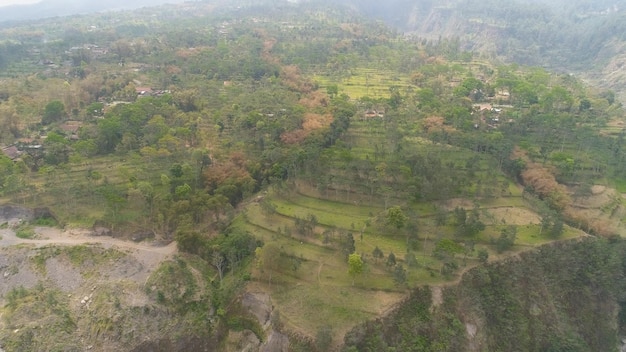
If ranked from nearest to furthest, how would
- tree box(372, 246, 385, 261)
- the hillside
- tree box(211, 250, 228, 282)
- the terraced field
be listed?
the terraced field → tree box(372, 246, 385, 261) → tree box(211, 250, 228, 282) → the hillside

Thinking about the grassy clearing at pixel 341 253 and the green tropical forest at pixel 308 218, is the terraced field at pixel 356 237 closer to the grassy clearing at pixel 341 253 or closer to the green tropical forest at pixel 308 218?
the grassy clearing at pixel 341 253

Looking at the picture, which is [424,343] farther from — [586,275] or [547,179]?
[547,179]

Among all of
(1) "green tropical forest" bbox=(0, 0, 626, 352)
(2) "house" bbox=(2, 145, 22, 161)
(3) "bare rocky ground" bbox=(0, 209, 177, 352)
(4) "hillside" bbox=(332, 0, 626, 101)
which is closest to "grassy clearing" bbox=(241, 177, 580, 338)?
(1) "green tropical forest" bbox=(0, 0, 626, 352)

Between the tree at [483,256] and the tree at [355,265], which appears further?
the tree at [483,256]

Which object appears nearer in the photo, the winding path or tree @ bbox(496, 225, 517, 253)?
tree @ bbox(496, 225, 517, 253)

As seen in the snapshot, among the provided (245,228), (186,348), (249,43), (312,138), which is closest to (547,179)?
(312,138)

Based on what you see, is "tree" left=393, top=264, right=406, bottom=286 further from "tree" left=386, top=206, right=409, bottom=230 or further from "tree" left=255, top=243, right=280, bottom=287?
"tree" left=255, top=243, right=280, bottom=287

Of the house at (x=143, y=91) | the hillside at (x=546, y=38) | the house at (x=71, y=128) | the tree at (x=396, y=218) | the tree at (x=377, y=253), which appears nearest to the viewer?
the tree at (x=377, y=253)

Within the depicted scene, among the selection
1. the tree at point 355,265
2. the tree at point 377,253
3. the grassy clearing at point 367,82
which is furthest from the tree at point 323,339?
the grassy clearing at point 367,82
